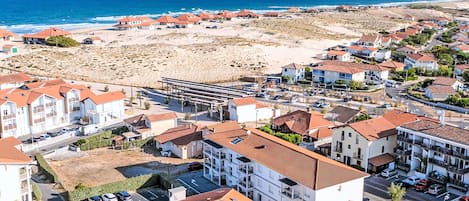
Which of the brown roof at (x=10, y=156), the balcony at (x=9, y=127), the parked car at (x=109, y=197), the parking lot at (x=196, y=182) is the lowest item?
the parking lot at (x=196, y=182)

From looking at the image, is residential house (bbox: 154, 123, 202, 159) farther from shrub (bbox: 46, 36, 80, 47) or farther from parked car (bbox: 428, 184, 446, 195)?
shrub (bbox: 46, 36, 80, 47)

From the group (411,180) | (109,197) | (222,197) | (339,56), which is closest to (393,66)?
(339,56)

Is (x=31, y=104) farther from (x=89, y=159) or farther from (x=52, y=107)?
(x=89, y=159)

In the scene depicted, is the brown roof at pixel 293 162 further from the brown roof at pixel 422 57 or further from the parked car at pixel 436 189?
the brown roof at pixel 422 57

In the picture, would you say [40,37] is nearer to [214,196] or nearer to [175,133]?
[175,133]

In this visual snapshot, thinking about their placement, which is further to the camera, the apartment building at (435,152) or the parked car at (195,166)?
the parked car at (195,166)

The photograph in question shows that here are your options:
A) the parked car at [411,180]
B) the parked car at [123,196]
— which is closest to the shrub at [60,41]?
the parked car at [123,196]
